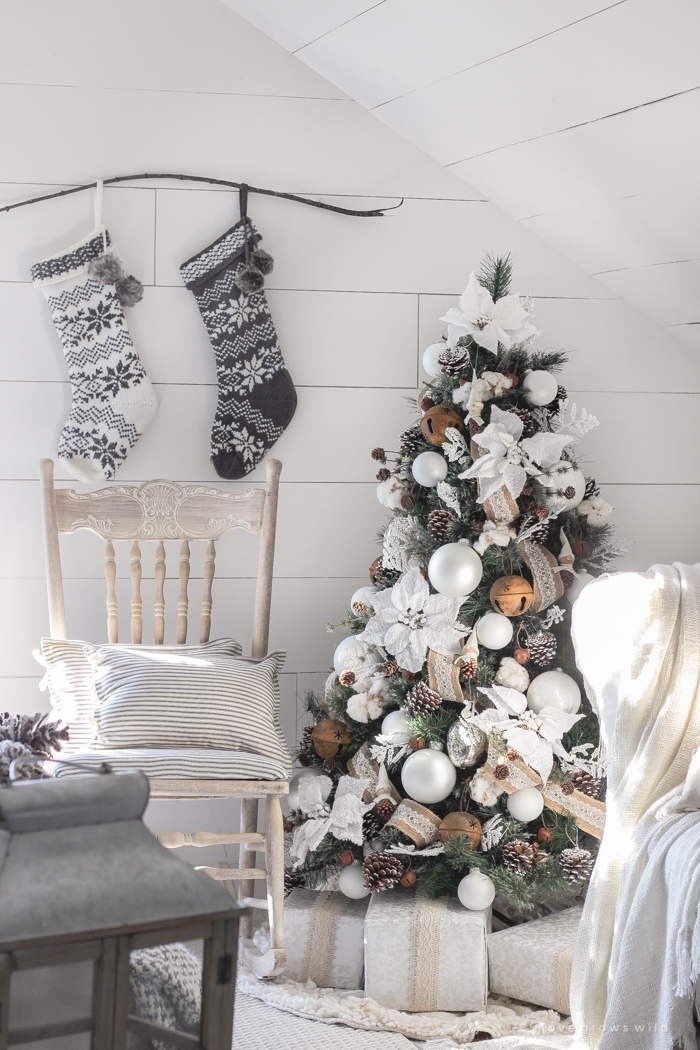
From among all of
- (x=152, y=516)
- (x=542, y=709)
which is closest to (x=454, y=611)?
(x=542, y=709)

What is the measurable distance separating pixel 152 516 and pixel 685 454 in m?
1.31

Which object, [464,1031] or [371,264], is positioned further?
[371,264]

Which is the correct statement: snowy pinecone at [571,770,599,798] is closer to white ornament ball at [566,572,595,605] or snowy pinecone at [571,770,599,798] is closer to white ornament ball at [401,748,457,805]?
white ornament ball at [401,748,457,805]

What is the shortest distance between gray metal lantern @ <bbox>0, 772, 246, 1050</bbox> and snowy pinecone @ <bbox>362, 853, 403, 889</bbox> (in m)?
1.00

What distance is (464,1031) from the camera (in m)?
1.42

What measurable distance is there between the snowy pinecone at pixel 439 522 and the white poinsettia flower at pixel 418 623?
8cm

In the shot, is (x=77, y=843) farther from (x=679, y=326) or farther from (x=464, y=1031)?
(x=679, y=326)

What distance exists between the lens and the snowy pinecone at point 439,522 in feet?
5.36

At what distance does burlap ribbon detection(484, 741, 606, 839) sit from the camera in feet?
5.01

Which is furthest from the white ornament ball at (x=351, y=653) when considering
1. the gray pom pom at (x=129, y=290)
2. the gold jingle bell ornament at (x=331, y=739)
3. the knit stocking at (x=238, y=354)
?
the gray pom pom at (x=129, y=290)

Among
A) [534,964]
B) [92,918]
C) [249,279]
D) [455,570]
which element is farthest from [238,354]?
[92,918]

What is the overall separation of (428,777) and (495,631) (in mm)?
289

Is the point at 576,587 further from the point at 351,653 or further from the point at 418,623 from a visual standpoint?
the point at 351,653

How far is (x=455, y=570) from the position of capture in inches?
60.9
